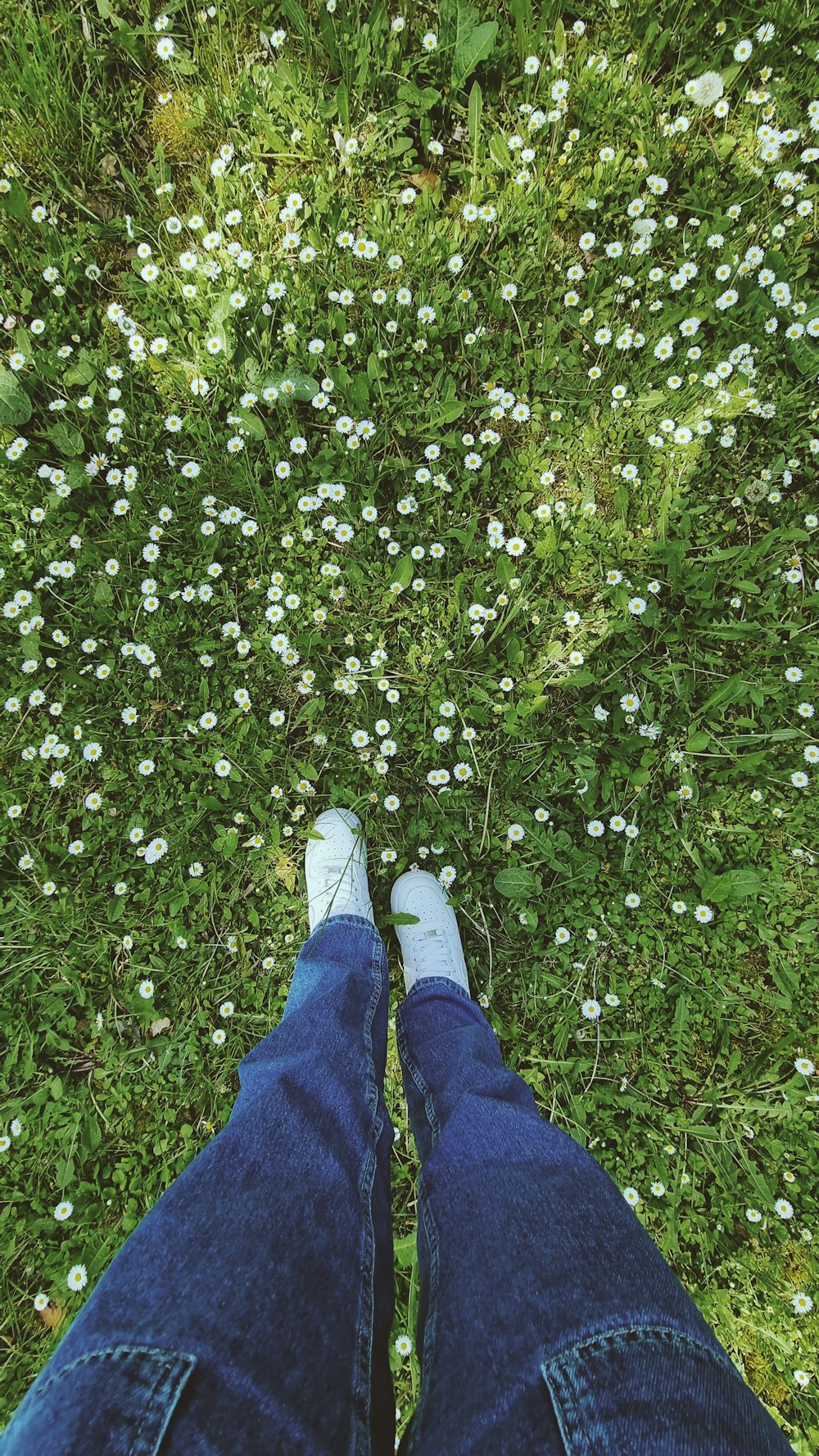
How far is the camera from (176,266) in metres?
2.28

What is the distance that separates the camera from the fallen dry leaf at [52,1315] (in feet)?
6.23

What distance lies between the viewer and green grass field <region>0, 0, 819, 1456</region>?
2.08 metres

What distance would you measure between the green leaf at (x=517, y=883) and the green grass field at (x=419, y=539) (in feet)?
0.05

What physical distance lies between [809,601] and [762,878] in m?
0.87

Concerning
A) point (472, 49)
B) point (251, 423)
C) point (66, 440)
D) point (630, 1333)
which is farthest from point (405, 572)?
point (630, 1333)

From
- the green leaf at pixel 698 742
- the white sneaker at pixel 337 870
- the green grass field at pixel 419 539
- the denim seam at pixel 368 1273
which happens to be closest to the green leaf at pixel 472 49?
the green grass field at pixel 419 539

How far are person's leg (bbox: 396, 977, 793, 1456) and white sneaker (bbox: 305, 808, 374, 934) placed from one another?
770mm

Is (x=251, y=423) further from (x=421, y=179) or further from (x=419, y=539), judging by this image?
(x=421, y=179)

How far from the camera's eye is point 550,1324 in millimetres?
902

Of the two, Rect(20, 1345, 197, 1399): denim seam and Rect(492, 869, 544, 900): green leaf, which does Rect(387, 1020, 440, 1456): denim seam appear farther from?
Rect(492, 869, 544, 900): green leaf

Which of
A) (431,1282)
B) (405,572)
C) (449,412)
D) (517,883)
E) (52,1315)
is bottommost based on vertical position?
(52,1315)

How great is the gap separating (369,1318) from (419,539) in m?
1.86

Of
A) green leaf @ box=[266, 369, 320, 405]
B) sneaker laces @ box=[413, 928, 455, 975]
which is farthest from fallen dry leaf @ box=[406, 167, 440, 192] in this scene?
sneaker laces @ box=[413, 928, 455, 975]

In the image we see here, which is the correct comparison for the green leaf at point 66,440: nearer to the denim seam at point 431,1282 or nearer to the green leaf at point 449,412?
the green leaf at point 449,412
